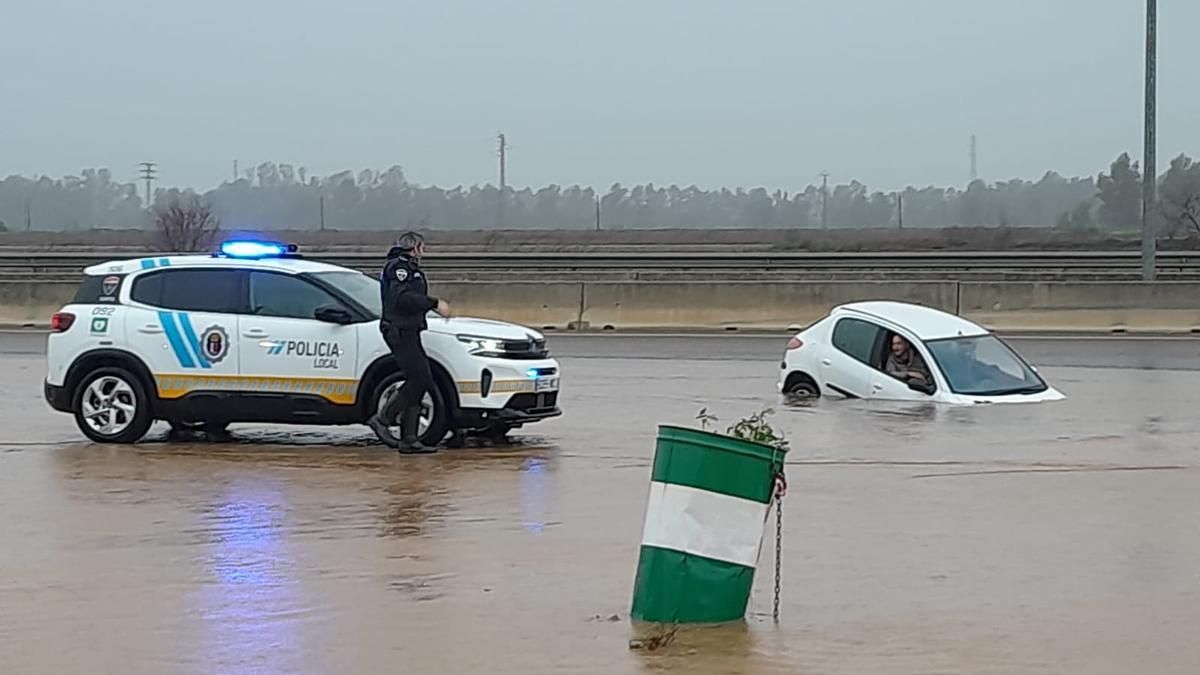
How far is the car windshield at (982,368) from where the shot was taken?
55.6ft

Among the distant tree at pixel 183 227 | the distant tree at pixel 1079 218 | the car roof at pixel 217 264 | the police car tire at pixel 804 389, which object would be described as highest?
the distant tree at pixel 1079 218

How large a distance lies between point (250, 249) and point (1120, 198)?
6536 centimetres

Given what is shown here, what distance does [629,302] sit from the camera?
98.7ft

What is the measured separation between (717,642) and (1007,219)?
7579 cm

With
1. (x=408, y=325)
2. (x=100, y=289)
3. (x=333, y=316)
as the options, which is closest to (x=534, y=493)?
(x=408, y=325)

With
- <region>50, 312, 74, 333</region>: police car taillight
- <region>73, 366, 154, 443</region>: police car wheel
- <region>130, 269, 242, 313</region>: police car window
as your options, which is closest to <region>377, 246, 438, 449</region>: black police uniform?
<region>130, 269, 242, 313</region>: police car window

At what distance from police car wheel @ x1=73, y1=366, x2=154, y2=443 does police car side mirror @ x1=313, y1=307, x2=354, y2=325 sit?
1641 millimetres

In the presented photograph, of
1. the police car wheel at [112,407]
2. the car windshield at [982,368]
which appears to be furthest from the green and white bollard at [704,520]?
the car windshield at [982,368]

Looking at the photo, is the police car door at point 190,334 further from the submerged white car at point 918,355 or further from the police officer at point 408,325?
the submerged white car at point 918,355

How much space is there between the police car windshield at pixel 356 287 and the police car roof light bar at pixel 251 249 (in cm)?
63

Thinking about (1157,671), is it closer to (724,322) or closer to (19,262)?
(724,322)

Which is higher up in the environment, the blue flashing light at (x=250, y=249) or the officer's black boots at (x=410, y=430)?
the blue flashing light at (x=250, y=249)

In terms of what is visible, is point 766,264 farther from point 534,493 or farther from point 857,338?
point 534,493

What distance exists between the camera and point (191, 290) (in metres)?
14.0
